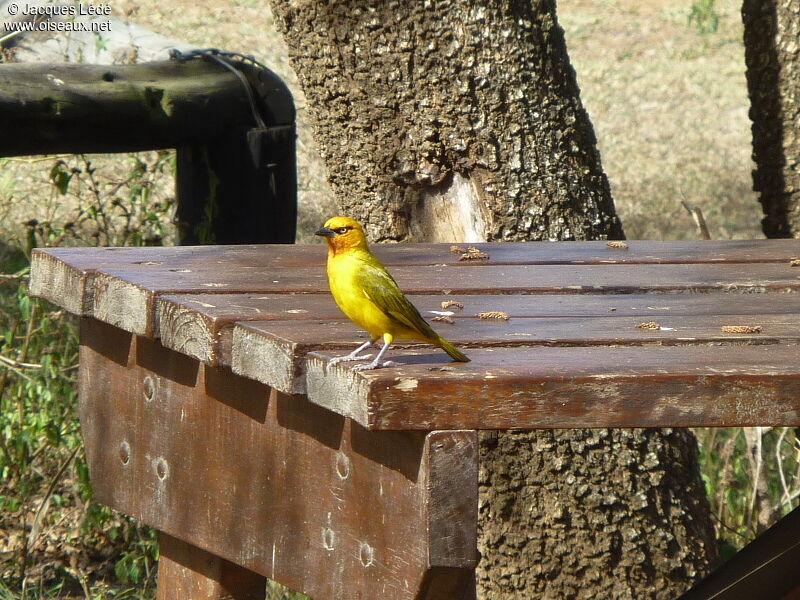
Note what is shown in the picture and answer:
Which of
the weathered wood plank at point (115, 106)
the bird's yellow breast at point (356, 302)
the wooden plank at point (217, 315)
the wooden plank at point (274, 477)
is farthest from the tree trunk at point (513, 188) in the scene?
the bird's yellow breast at point (356, 302)

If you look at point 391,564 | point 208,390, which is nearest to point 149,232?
point 208,390

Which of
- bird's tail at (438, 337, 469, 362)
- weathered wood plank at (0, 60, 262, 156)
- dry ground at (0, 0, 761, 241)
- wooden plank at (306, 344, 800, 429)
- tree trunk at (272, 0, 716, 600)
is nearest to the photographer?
wooden plank at (306, 344, 800, 429)

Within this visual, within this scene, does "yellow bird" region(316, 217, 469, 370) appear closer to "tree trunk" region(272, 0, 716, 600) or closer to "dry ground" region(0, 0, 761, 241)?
"tree trunk" region(272, 0, 716, 600)

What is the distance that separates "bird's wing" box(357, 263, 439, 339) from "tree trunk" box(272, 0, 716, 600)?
141 cm

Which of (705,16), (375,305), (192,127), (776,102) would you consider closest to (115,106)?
(192,127)

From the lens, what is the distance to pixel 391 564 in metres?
1.83

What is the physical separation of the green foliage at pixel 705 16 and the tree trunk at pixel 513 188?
32.0ft

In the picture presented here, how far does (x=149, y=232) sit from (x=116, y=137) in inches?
40.1

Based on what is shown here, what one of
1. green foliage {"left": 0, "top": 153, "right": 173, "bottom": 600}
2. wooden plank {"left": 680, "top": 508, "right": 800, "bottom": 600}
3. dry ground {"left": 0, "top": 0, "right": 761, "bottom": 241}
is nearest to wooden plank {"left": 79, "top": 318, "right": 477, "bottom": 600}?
wooden plank {"left": 680, "top": 508, "right": 800, "bottom": 600}

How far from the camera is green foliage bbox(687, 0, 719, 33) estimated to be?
12950mm

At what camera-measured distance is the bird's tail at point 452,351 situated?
1.76m

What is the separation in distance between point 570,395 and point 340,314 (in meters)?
0.59

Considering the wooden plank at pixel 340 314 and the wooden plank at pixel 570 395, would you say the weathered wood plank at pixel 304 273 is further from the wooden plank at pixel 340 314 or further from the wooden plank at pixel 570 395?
the wooden plank at pixel 570 395

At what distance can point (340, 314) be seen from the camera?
6.91 feet
